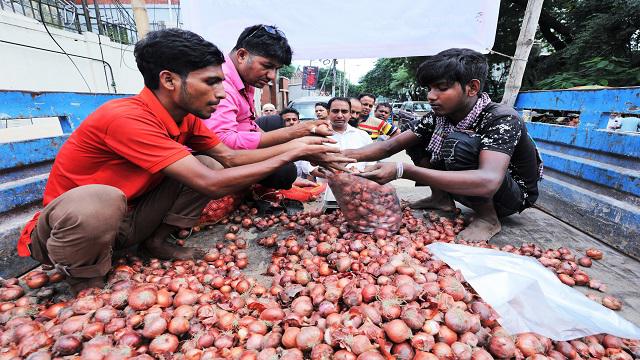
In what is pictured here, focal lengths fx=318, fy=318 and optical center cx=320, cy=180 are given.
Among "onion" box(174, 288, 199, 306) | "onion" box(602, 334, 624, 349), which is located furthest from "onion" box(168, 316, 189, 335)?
"onion" box(602, 334, 624, 349)

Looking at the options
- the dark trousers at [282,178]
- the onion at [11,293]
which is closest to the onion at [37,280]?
the onion at [11,293]

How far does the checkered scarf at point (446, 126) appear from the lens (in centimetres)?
233

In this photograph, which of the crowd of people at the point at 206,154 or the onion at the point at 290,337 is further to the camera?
the crowd of people at the point at 206,154

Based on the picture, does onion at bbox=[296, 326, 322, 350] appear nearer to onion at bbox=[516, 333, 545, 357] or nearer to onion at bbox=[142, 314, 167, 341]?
onion at bbox=[142, 314, 167, 341]

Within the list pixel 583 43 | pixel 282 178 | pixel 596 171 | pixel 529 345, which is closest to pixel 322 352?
pixel 529 345

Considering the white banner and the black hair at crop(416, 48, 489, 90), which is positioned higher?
the white banner

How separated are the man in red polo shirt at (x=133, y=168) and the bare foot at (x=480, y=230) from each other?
1.39 metres

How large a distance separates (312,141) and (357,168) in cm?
42

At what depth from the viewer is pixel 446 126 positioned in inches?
101

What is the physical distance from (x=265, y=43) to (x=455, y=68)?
1391 millimetres

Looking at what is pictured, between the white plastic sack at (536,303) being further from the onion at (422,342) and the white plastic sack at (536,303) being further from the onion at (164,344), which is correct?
the onion at (164,344)

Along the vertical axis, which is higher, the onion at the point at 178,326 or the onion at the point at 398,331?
the onion at the point at 398,331

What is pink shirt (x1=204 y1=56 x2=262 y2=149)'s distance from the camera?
2477mm

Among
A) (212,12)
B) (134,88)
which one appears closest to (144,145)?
(212,12)
